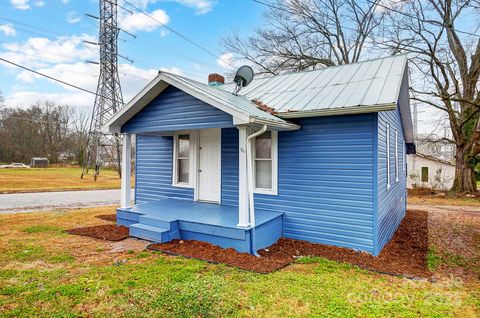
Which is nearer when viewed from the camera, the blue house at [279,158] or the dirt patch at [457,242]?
the dirt patch at [457,242]

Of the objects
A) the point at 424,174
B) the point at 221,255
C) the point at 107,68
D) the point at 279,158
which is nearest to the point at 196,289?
the point at 221,255

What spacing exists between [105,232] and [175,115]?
10.6 feet

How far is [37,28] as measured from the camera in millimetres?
14812

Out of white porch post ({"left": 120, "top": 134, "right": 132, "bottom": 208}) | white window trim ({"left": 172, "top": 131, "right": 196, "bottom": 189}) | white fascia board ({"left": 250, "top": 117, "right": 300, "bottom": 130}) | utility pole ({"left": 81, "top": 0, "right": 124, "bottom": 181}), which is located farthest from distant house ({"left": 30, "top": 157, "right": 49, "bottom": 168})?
white fascia board ({"left": 250, "top": 117, "right": 300, "bottom": 130})

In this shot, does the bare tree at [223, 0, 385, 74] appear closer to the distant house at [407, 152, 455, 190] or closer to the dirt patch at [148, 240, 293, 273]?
the distant house at [407, 152, 455, 190]

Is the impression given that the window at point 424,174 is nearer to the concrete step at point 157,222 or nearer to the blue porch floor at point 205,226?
the blue porch floor at point 205,226

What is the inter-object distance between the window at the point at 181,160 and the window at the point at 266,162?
227 cm

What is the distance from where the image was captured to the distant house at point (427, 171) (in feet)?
71.8

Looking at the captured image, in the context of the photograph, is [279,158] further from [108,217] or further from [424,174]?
[424,174]

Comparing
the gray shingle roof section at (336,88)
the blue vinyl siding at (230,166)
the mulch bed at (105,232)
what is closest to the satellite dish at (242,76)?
the gray shingle roof section at (336,88)

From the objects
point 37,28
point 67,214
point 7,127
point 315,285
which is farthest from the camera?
point 7,127

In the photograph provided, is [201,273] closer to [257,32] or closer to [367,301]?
[367,301]

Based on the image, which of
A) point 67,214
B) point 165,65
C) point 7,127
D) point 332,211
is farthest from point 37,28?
point 7,127

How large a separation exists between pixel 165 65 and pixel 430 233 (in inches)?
753
